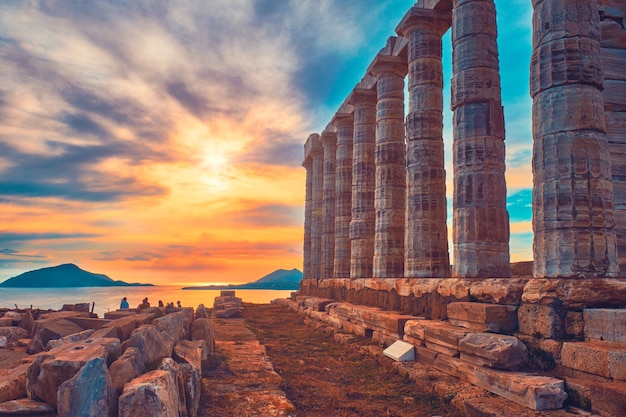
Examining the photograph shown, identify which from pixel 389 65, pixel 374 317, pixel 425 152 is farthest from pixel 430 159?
pixel 389 65

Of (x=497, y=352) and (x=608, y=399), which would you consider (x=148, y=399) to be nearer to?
(x=608, y=399)

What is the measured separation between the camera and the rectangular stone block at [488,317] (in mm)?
9664

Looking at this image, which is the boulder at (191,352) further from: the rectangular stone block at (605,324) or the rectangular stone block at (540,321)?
the rectangular stone block at (605,324)

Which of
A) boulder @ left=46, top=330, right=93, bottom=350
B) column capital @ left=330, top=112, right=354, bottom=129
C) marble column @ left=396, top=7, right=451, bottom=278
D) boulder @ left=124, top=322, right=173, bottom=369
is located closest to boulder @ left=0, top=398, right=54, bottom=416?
boulder @ left=124, top=322, right=173, bottom=369

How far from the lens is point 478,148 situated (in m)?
13.3

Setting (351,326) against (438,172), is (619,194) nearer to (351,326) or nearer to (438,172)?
(438,172)

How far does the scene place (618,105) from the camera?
15.0 metres

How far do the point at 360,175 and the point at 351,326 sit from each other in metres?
8.87

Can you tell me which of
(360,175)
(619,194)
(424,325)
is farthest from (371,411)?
(360,175)

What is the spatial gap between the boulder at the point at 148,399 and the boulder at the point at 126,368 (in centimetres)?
18

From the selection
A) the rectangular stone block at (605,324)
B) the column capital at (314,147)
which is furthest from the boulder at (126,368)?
the column capital at (314,147)

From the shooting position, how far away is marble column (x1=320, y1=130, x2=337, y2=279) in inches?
1155

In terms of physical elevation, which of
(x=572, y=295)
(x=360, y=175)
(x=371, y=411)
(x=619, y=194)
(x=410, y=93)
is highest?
(x=410, y=93)

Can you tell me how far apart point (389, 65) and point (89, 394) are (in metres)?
17.9
